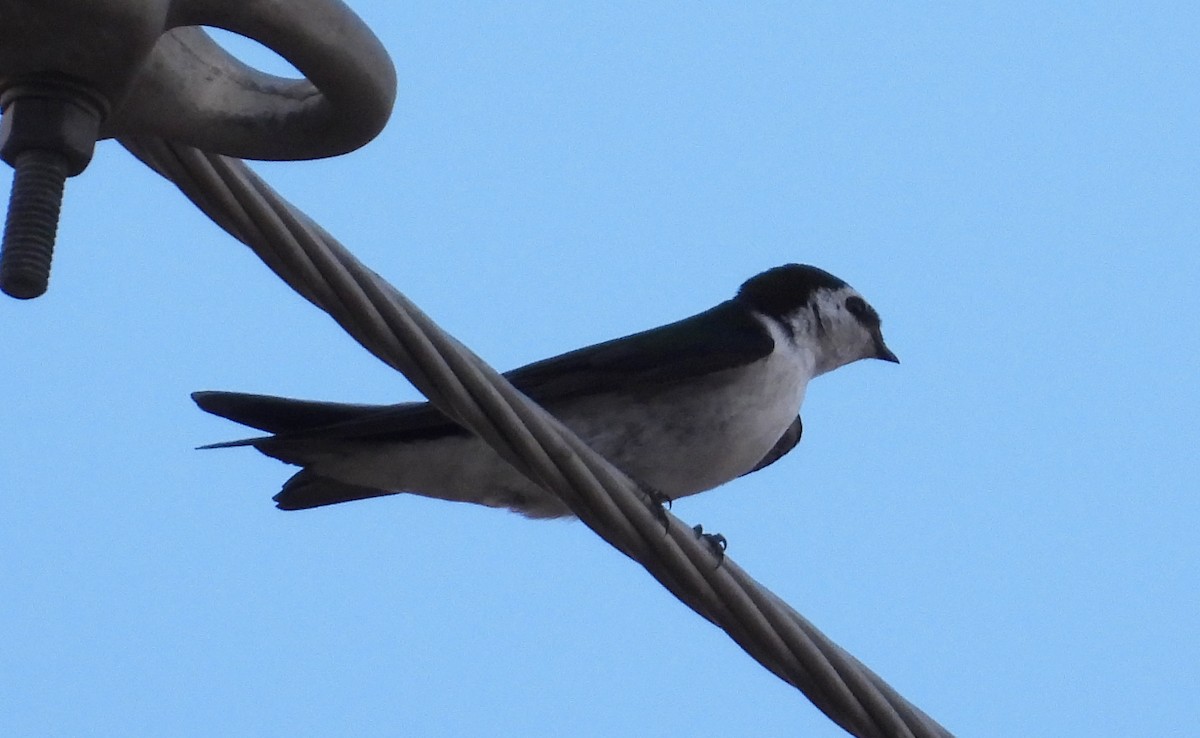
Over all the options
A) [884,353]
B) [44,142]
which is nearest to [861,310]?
[884,353]

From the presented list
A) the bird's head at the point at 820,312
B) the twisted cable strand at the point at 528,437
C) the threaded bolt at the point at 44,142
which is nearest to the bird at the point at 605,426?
the bird's head at the point at 820,312

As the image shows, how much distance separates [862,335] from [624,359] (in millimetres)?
1197

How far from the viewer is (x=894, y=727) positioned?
2.64 m

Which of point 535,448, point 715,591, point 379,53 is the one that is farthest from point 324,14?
point 715,591

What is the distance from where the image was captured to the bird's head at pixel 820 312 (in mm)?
5180

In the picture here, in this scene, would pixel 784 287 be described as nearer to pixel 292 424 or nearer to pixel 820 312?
pixel 820 312

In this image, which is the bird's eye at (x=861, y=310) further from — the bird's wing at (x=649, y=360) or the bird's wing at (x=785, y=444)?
the bird's wing at (x=649, y=360)

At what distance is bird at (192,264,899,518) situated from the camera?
4.13 m

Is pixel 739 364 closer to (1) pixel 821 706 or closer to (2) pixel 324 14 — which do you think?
(1) pixel 821 706

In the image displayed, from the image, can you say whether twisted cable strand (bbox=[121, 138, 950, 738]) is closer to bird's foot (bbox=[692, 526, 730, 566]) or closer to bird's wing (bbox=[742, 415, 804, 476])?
bird's foot (bbox=[692, 526, 730, 566])

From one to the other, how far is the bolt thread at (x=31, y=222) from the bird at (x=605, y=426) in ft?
7.23

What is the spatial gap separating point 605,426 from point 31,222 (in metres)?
2.87

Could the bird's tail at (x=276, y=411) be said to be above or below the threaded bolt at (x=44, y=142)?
above

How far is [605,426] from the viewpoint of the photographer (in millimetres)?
4410
